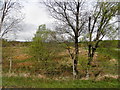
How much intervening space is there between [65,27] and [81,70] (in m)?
3.33

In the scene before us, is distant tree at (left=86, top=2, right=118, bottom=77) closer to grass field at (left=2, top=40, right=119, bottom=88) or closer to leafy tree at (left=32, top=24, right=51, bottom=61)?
grass field at (left=2, top=40, right=119, bottom=88)

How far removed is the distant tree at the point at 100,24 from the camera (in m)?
7.68

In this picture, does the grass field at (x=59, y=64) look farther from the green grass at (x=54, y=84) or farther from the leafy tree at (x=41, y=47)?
the green grass at (x=54, y=84)

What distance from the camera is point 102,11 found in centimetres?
789

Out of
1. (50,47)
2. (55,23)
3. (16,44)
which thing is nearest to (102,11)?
(55,23)

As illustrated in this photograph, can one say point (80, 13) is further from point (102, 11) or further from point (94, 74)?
point (94, 74)

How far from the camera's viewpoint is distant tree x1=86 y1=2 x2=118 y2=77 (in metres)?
7.68

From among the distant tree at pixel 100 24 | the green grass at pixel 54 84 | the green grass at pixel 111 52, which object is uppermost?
the distant tree at pixel 100 24

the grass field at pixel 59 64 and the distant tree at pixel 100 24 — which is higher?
the distant tree at pixel 100 24

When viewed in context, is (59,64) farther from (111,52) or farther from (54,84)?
(111,52)

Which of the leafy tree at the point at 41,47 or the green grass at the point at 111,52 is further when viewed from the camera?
the leafy tree at the point at 41,47

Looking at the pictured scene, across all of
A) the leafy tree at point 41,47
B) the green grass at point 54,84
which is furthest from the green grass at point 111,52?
the leafy tree at point 41,47

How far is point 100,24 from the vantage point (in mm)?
8086

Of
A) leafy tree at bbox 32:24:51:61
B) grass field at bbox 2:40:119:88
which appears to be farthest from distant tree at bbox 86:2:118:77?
leafy tree at bbox 32:24:51:61
